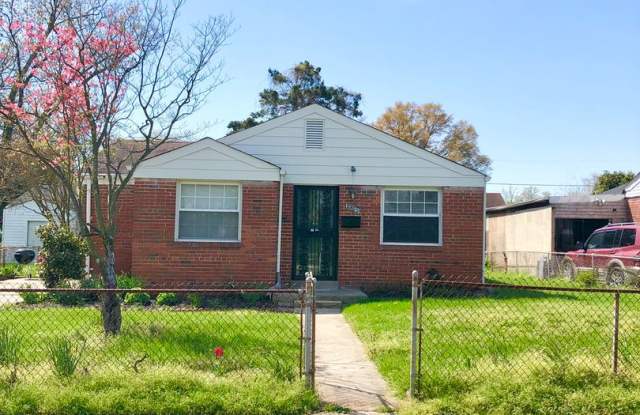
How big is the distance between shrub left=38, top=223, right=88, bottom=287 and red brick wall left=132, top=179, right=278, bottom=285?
1.24 metres

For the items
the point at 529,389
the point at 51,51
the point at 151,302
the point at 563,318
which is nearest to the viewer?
the point at 529,389

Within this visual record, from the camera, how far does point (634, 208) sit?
21.1 meters

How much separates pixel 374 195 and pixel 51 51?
25.0 ft

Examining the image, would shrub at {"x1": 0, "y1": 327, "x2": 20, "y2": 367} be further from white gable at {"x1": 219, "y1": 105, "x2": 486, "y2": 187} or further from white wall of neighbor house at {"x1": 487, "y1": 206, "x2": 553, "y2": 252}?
white wall of neighbor house at {"x1": 487, "y1": 206, "x2": 553, "y2": 252}

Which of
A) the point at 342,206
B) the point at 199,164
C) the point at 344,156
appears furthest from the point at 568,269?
the point at 199,164

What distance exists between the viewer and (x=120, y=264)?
1420 centimetres

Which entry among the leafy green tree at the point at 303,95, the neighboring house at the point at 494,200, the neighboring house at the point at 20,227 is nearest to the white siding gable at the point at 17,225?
the neighboring house at the point at 20,227

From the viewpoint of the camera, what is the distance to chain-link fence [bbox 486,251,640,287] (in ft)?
48.4

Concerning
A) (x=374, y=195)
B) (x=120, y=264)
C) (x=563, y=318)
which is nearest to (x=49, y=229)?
(x=120, y=264)

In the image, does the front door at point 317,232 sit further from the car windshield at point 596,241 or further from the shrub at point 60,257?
the car windshield at point 596,241

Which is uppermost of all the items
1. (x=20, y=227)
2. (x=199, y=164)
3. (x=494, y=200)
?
(x=494, y=200)

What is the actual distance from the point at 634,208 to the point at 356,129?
12681mm

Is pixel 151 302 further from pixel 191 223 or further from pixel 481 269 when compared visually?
pixel 481 269

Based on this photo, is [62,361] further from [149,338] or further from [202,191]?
[202,191]
